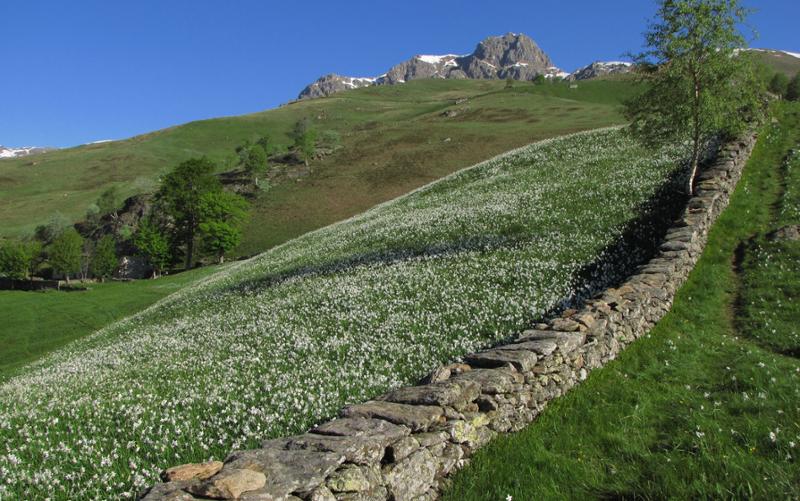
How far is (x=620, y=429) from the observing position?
769 centimetres

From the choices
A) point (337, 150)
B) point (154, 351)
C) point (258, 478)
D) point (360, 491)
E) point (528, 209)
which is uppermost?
point (337, 150)

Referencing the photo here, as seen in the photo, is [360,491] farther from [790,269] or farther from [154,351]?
[790,269]

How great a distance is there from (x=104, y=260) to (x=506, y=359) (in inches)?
4015

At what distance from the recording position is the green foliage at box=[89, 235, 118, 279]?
303 ft

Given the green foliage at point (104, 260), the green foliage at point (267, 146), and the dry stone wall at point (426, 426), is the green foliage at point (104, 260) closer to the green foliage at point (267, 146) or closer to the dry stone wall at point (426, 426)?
the green foliage at point (267, 146)

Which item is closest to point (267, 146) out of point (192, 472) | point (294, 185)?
point (294, 185)

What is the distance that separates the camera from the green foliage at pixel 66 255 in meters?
91.8

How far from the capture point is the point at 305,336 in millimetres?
14891

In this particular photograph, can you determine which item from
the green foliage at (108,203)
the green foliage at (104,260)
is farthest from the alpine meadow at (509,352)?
the green foliage at (108,203)

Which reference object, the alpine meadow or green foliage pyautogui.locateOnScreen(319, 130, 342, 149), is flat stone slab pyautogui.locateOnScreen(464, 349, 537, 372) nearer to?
the alpine meadow

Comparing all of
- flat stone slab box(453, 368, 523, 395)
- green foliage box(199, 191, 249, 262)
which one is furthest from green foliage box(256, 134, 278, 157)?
flat stone slab box(453, 368, 523, 395)

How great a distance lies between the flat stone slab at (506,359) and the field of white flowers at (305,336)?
2208 millimetres

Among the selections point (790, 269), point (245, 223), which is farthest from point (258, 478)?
point (245, 223)

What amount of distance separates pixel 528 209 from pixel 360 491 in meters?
24.4
